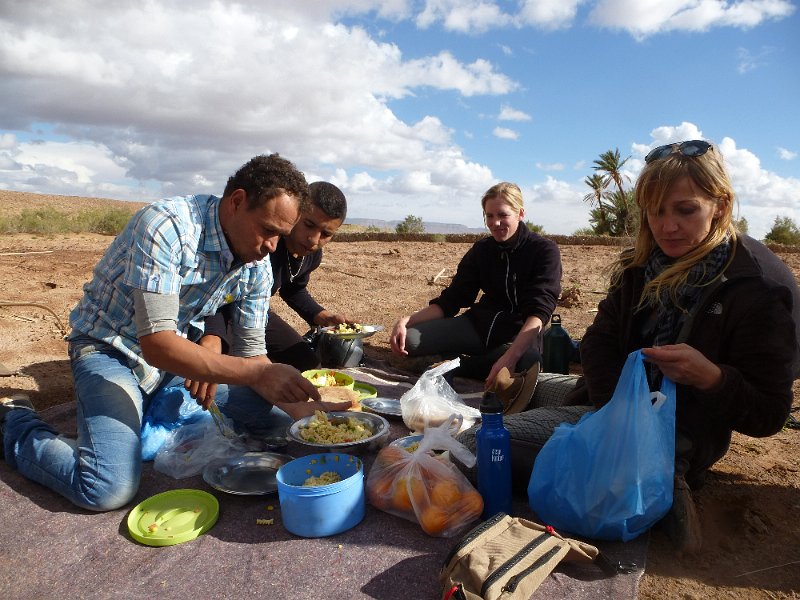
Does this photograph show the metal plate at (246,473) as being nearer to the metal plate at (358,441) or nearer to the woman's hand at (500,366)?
the metal plate at (358,441)

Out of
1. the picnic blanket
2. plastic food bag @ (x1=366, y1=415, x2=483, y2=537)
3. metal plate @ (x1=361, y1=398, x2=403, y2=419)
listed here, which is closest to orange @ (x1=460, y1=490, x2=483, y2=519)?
plastic food bag @ (x1=366, y1=415, x2=483, y2=537)

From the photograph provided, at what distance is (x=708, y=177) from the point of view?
2.12 meters

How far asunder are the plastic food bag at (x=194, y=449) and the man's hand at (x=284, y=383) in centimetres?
56

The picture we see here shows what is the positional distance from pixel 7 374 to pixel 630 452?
418 centimetres

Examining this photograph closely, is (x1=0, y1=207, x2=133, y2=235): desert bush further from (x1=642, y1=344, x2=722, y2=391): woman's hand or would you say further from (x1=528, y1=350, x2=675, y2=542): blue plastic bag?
(x1=642, y1=344, x2=722, y2=391): woman's hand

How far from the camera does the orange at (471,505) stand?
2223 mm

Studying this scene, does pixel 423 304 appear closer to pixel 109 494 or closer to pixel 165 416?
pixel 165 416

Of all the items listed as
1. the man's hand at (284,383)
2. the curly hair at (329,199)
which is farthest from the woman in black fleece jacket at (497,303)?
the man's hand at (284,383)

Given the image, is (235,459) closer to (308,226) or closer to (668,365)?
(308,226)

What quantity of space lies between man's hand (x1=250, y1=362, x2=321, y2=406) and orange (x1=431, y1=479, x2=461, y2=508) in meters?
0.63

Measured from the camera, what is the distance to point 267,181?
2623 millimetres

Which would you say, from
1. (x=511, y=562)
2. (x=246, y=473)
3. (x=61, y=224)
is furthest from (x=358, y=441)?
(x=61, y=224)

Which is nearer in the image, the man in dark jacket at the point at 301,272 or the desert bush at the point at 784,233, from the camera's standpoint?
the man in dark jacket at the point at 301,272

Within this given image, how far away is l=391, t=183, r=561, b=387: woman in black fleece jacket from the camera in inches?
156
